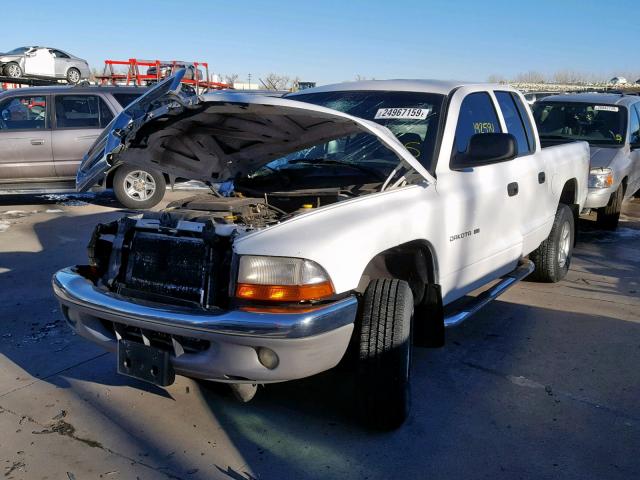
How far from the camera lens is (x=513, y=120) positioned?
16.9 feet

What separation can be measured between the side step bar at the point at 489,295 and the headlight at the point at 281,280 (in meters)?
1.12

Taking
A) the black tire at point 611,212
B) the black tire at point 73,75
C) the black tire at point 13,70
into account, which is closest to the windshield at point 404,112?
the black tire at point 611,212

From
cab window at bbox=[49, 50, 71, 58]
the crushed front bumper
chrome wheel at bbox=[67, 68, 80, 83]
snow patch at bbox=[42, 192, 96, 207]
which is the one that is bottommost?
snow patch at bbox=[42, 192, 96, 207]

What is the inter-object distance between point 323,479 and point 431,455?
558 millimetres

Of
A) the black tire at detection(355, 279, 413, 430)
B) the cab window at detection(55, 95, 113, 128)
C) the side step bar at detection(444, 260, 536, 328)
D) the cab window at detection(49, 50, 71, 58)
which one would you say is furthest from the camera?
the cab window at detection(49, 50, 71, 58)

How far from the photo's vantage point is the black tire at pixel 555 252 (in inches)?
223

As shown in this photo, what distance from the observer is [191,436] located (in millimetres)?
3332

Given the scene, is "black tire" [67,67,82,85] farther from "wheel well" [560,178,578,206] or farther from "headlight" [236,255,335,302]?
"headlight" [236,255,335,302]

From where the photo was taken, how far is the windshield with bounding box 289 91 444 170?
13.3 ft

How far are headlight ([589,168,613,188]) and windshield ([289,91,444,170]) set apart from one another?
4.29 metres

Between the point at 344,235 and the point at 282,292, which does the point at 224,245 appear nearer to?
the point at 282,292

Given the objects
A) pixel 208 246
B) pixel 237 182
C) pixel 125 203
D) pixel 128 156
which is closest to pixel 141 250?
pixel 208 246

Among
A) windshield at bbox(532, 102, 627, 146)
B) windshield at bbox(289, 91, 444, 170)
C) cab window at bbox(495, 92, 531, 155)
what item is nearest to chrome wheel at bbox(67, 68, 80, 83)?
windshield at bbox(532, 102, 627, 146)

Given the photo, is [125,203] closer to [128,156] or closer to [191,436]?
[128,156]
